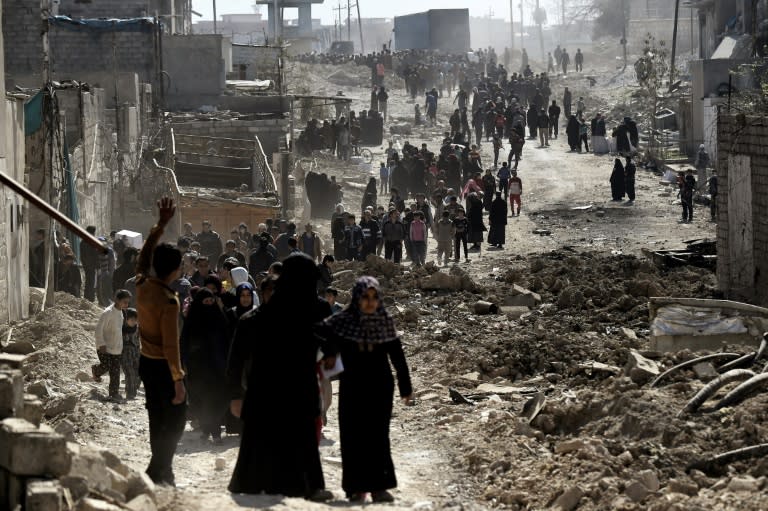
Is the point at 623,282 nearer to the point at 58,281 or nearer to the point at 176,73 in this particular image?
the point at 58,281

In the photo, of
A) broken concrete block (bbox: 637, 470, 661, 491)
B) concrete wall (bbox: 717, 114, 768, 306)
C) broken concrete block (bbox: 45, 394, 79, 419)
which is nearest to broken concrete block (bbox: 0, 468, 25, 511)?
broken concrete block (bbox: 637, 470, 661, 491)

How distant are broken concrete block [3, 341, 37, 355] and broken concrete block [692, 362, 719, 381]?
5.79 m

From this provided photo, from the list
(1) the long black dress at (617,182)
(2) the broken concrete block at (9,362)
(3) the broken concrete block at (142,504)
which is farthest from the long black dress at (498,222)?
(3) the broken concrete block at (142,504)

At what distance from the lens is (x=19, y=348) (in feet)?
40.4

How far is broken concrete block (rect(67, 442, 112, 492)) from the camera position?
6.08m

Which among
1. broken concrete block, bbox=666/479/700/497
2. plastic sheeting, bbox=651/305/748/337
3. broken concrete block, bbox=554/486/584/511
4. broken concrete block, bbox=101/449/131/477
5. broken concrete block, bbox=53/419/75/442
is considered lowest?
broken concrete block, bbox=554/486/584/511

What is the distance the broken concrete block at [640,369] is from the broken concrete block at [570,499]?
7.61 feet

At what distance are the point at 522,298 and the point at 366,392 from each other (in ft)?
31.7

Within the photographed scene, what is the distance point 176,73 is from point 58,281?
19.8 metres

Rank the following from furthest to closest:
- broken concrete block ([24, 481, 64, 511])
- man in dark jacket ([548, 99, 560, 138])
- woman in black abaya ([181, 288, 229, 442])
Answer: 1. man in dark jacket ([548, 99, 560, 138])
2. woman in black abaya ([181, 288, 229, 442])
3. broken concrete block ([24, 481, 64, 511])

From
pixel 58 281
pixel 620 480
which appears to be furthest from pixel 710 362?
pixel 58 281

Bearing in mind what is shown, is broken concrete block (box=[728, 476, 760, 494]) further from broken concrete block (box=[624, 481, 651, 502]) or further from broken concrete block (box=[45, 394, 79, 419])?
broken concrete block (box=[45, 394, 79, 419])

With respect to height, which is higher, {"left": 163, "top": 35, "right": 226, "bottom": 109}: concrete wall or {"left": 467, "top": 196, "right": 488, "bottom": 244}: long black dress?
{"left": 163, "top": 35, "right": 226, "bottom": 109}: concrete wall

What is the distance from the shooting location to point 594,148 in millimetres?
36719
